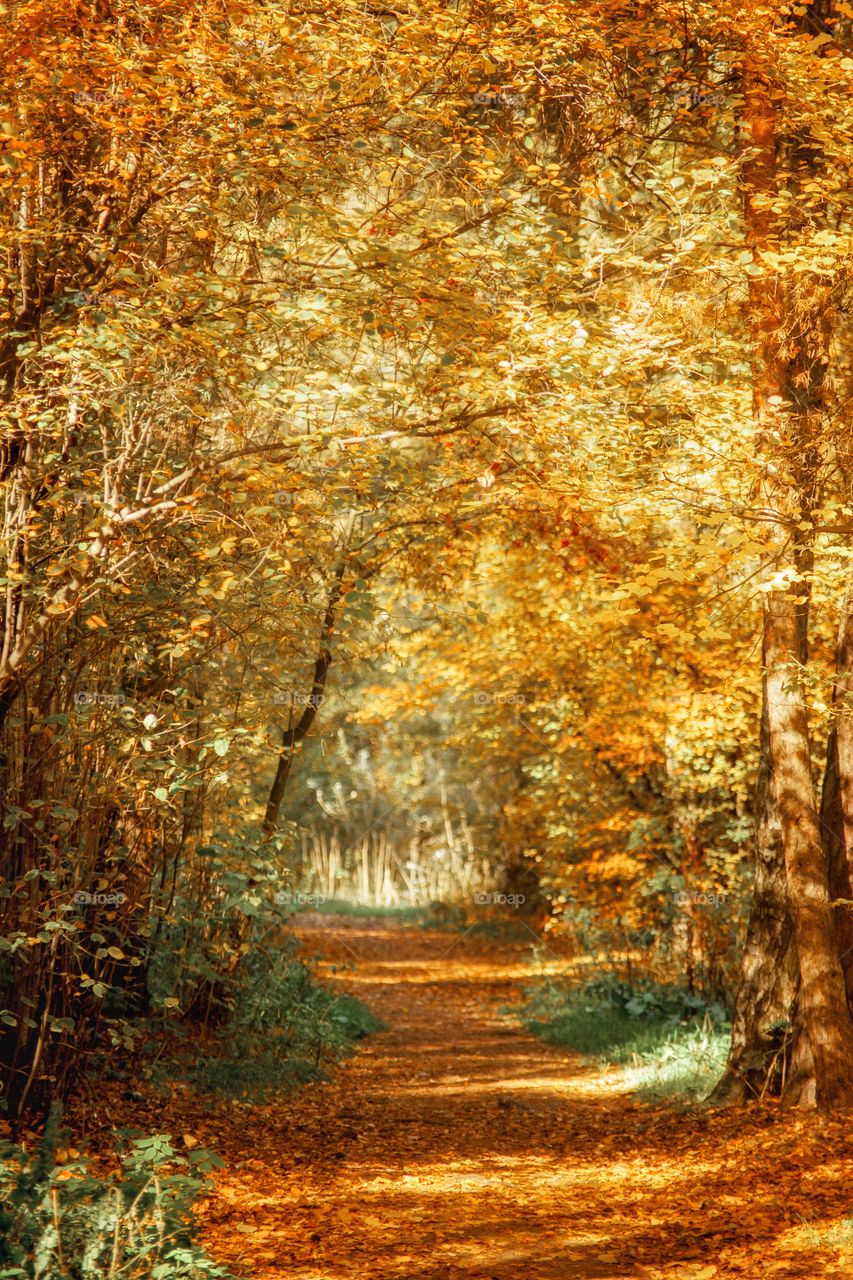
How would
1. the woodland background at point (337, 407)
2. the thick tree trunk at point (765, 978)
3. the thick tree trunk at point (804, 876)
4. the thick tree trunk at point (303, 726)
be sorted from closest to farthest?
the woodland background at point (337, 407), the thick tree trunk at point (804, 876), the thick tree trunk at point (765, 978), the thick tree trunk at point (303, 726)

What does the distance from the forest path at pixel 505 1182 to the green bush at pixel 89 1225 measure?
45 centimetres

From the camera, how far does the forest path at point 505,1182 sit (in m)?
4.81

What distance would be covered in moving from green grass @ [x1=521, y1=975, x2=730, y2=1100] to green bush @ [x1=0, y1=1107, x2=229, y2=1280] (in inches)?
169

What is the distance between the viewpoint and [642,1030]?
9938 millimetres

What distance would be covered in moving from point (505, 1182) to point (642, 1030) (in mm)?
4105

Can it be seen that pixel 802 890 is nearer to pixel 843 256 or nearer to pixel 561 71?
Answer: pixel 843 256

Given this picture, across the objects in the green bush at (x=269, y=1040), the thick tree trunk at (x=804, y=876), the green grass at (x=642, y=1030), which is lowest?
the green grass at (x=642, y=1030)

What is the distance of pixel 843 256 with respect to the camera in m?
6.44

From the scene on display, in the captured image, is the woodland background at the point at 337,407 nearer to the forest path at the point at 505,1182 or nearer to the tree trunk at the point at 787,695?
the tree trunk at the point at 787,695

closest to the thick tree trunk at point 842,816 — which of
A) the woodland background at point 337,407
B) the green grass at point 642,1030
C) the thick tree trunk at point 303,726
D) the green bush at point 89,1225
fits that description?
the woodland background at point 337,407

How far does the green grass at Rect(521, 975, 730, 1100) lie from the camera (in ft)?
26.9

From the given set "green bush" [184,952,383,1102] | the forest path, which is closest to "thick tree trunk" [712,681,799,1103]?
the forest path

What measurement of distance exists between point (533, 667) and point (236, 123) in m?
6.04

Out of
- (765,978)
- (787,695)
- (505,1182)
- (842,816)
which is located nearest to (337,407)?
(787,695)
